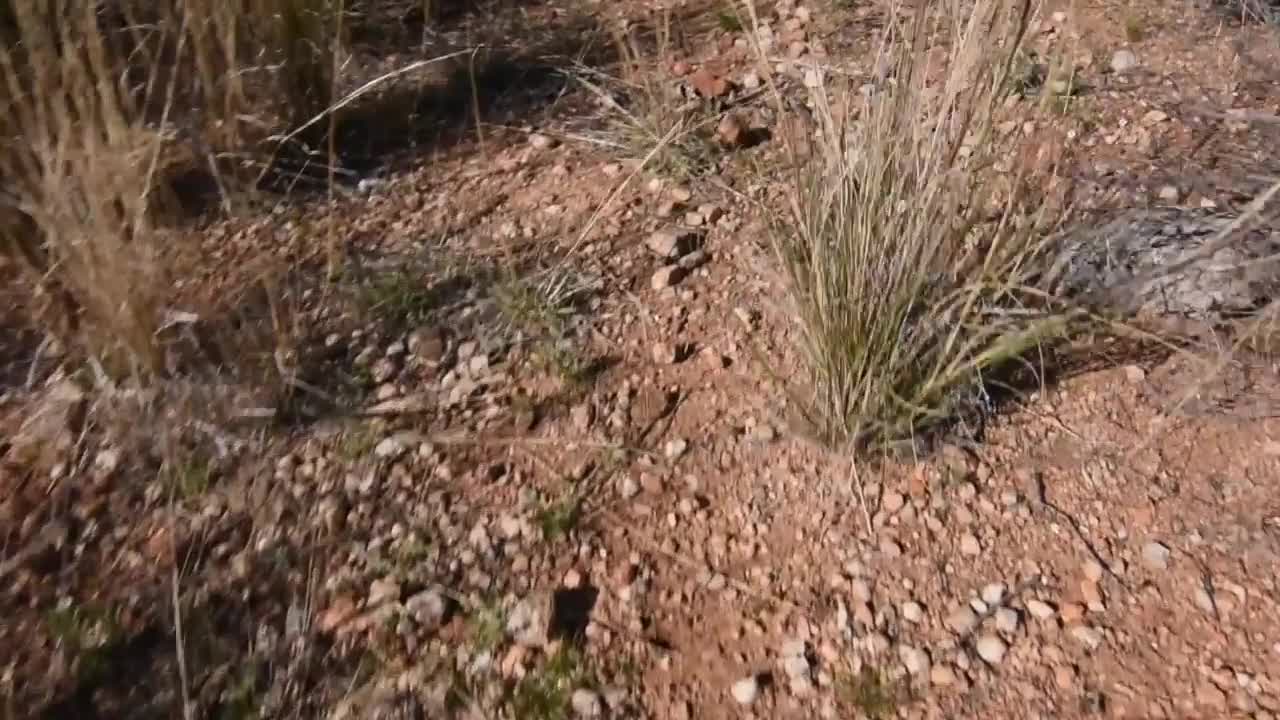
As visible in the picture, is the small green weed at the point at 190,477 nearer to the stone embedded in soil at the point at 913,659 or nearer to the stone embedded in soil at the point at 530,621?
the stone embedded in soil at the point at 530,621

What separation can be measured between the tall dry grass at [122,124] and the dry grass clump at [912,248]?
0.83 m

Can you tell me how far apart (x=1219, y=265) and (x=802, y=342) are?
0.59 meters

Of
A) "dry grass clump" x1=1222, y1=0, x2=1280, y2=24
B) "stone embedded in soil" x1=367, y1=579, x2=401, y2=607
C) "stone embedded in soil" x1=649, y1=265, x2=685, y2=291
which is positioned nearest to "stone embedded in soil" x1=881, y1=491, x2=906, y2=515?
"stone embedded in soil" x1=649, y1=265, x2=685, y2=291

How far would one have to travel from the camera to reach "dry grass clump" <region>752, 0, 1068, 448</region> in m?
1.29

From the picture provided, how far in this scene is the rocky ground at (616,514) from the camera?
126cm

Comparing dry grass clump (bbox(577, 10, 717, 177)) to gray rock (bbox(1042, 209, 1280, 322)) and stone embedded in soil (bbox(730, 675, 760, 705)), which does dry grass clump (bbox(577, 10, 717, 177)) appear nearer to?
gray rock (bbox(1042, 209, 1280, 322))

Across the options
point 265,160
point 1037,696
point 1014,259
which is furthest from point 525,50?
point 1037,696

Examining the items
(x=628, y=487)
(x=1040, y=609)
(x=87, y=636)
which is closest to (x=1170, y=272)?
(x=1040, y=609)

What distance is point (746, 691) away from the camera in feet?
4.11

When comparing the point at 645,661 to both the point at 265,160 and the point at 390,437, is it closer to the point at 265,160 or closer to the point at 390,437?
the point at 390,437

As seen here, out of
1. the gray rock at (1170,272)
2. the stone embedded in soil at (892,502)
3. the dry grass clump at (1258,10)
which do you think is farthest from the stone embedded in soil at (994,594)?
the dry grass clump at (1258,10)

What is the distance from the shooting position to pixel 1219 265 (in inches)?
60.2

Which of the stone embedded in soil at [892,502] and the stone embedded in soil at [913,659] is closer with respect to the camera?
the stone embedded in soil at [913,659]

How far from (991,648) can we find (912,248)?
46 centimetres
